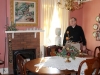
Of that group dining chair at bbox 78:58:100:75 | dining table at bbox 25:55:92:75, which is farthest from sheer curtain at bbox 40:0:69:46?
dining chair at bbox 78:58:100:75

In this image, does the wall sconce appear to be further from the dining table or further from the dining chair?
the dining chair

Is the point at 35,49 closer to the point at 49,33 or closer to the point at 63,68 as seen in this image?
the point at 49,33

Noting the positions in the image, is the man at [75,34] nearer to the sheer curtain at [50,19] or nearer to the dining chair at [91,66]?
the sheer curtain at [50,19]

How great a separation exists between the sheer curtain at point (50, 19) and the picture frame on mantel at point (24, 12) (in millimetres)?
219

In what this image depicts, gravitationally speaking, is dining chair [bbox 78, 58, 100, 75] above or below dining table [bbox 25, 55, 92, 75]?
above

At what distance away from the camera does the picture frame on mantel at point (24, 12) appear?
16.6ft

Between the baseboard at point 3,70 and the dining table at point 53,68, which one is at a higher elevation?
the dining table at point 53,68

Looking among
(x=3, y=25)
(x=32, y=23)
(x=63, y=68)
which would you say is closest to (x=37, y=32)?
(x=32, y=23)

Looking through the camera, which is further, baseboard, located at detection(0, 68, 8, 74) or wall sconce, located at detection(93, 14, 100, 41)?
wall sconce, located at detection(93, 14, 100, 41)

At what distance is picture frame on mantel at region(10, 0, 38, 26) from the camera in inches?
199

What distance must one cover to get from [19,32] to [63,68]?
98.6 inches

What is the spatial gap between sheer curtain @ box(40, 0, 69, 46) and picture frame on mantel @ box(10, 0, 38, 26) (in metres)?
0.22

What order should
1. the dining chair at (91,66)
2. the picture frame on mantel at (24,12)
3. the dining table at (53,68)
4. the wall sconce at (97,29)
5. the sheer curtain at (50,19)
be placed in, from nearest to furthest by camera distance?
the dining chair at (91,66), the dining table at (53,68), the picture frame on mantel at (24,12), the wall sconce at (97,29), the sheer curtain at (50,19)

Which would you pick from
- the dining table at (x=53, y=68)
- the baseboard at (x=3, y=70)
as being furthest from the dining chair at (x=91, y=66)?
the baseboard at (x=3, y=70)
